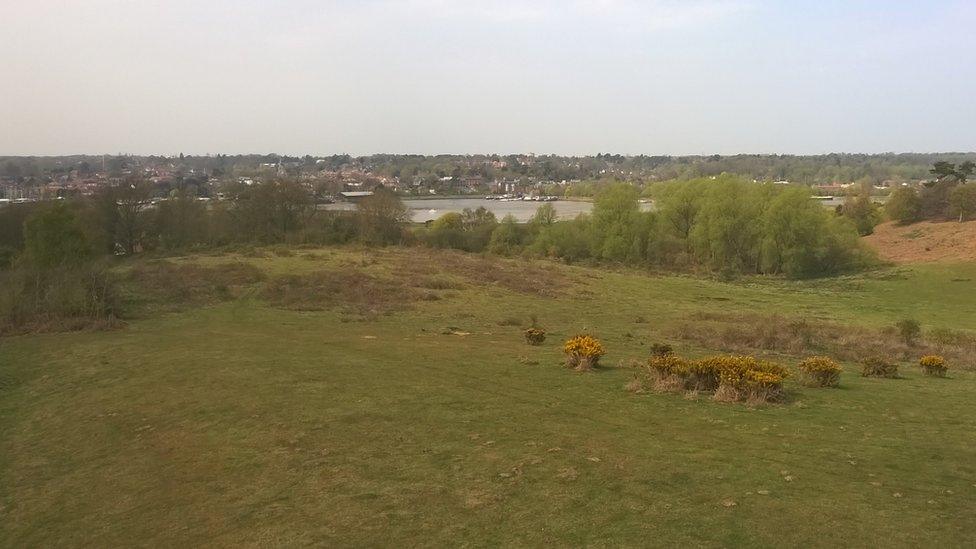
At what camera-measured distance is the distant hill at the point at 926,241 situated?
71.0 metres

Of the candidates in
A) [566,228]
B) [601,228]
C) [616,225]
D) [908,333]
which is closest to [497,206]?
[566,228]

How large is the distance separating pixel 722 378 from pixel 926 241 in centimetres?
8034

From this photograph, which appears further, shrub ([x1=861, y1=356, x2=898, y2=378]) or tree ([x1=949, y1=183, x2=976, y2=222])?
tree ([x1=949, y1=183, x2=976, y2=222])

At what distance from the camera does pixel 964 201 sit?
275ft

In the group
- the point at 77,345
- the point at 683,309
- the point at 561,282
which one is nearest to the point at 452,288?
the point at 561,282

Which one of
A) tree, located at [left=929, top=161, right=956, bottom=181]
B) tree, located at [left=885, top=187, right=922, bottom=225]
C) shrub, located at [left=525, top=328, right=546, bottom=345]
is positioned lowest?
shrub, located at [left=525, top=328, right=546, bottom=345]

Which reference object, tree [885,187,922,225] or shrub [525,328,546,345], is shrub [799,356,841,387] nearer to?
shrub [525,328,546,345]

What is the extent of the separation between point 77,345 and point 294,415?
14.0m

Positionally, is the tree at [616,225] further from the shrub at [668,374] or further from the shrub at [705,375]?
the shrub at [705,375]

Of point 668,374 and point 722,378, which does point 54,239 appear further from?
point 722,378

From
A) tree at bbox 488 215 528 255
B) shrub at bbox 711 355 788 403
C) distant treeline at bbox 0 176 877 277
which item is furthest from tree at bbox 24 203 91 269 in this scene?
tree at bbox 488 215 528 255

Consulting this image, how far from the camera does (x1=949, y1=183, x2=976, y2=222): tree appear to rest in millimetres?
83688

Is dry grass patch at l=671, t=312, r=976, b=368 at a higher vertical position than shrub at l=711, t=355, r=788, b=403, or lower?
lower

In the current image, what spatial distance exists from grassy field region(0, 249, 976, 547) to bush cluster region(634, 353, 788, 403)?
2.28ft
